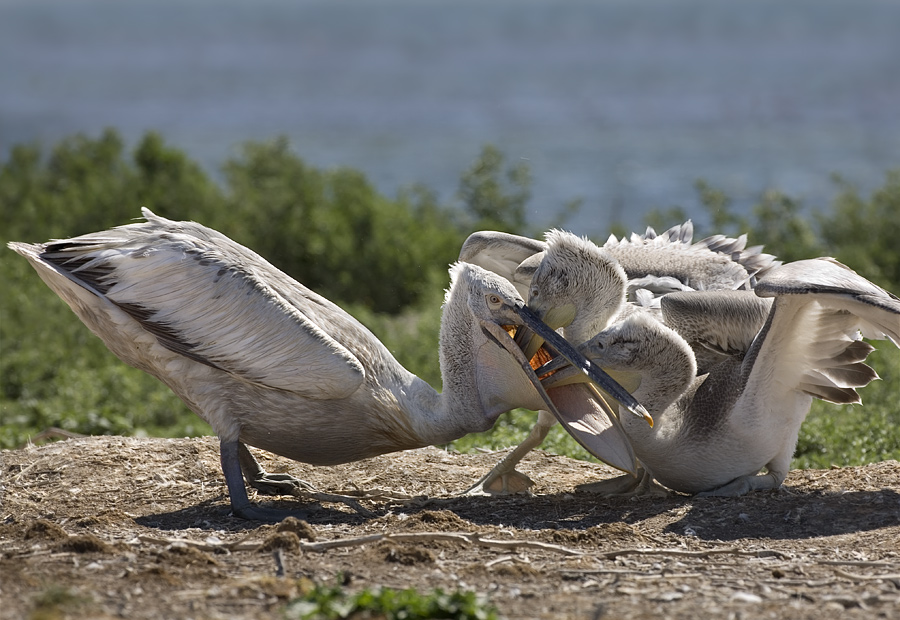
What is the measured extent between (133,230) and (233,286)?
1.94 ft

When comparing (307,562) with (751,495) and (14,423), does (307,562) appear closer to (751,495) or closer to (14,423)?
(751,495)

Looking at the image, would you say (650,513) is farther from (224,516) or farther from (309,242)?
(309,242)

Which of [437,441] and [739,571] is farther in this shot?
[437,441]

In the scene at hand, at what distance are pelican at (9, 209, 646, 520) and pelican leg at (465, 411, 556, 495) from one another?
53 cm

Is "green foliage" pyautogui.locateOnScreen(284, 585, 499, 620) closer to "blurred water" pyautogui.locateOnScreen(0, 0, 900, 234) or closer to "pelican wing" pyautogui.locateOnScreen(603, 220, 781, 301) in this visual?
"pelican wing" pyautogui.locateOnScreen(603, 220, 781, 301)

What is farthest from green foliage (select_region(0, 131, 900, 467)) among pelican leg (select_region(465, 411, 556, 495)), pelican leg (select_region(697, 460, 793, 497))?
pelican leg (select_region(697, 460, 793, 497))

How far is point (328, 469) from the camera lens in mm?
6355

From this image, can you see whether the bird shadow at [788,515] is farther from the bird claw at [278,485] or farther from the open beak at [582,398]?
the bird claw at [278,485]

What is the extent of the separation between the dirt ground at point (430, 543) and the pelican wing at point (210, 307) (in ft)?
2.24

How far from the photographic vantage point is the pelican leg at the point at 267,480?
5688 millimetres

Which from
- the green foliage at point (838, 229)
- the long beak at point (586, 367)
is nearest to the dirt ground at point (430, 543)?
the long beak at point (586, 367)

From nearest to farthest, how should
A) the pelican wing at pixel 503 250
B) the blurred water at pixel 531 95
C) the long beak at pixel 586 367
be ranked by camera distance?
the long beak at pixel 586 367
the pelican wing at pixel 503 250
the blurred water at pixel 531 95

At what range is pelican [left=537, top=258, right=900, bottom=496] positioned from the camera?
5.43 metres

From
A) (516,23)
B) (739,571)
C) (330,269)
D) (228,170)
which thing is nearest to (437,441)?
(739,571)
